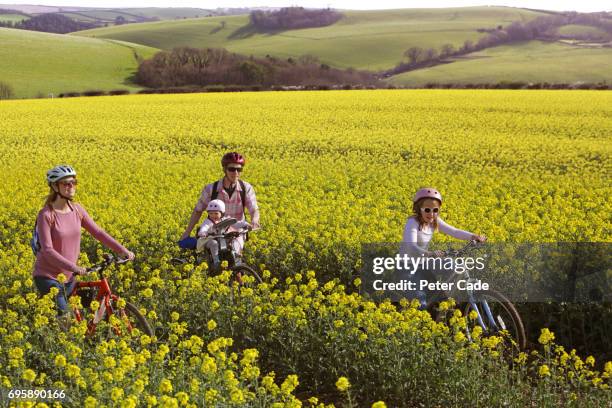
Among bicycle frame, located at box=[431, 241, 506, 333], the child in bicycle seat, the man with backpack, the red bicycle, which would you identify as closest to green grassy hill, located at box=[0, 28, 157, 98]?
the man with backpack

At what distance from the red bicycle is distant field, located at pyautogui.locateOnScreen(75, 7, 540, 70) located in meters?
93.7

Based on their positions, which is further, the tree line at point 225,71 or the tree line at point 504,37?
the tree line at point 504,37

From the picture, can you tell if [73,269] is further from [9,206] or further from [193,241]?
[9,206]

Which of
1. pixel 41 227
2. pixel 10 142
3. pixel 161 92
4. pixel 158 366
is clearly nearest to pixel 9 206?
pixel 41 227

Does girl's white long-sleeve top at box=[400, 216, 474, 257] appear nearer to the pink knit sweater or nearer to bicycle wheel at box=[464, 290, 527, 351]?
bicycle wheel at box=[464, 290, 527, 351]

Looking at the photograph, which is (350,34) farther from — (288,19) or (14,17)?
(14,17)

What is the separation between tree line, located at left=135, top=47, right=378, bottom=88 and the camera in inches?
2581

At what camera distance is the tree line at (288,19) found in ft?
438

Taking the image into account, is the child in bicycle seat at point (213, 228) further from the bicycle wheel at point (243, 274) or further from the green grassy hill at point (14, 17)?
the green grassy hill at point (14, 17)

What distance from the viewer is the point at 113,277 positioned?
9656mm

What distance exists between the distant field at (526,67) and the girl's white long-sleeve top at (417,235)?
229 feet

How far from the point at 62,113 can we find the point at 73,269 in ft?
102

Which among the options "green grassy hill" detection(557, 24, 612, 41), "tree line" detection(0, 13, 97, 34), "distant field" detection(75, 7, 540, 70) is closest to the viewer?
"green grassy hill" detection(557, 24, 612, 41)

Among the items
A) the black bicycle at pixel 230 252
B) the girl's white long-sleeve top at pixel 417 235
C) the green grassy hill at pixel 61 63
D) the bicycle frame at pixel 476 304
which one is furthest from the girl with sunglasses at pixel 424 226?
the green grassy hill at pixel 61 63
